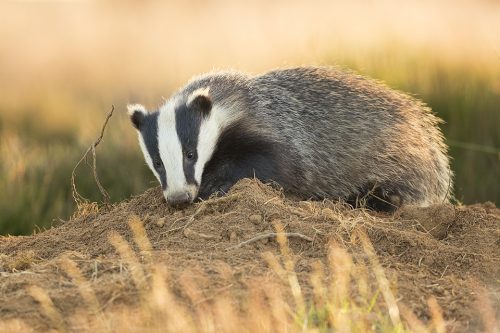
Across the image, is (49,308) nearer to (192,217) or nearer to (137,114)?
(192,217)

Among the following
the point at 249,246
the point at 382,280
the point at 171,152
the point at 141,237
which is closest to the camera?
the point at 382,280

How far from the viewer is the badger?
20.2 ft

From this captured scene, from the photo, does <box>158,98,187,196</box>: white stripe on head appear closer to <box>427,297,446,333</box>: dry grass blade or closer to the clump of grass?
the clump of grass

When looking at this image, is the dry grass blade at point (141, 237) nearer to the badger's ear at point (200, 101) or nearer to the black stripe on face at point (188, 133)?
the black stripe on face at point (188, 133)

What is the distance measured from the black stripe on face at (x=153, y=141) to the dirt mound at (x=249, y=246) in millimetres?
172

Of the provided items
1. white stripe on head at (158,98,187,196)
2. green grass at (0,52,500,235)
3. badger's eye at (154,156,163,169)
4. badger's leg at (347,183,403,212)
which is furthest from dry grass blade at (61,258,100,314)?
green grass at (0,52,500,235)

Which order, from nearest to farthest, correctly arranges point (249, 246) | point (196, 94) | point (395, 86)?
point (249, 246)
point (196, 94)
point (395, 86)

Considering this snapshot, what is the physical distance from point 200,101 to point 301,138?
0.99 metres

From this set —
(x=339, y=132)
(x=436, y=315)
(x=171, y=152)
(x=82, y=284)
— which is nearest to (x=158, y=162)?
(x=171, y=152)

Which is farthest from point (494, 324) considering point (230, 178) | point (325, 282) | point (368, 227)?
point (230, 178)

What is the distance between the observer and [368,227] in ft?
17.4

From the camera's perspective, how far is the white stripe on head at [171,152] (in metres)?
5.76

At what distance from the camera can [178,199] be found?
5648mm

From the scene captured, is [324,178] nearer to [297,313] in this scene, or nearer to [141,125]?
[141,125]
